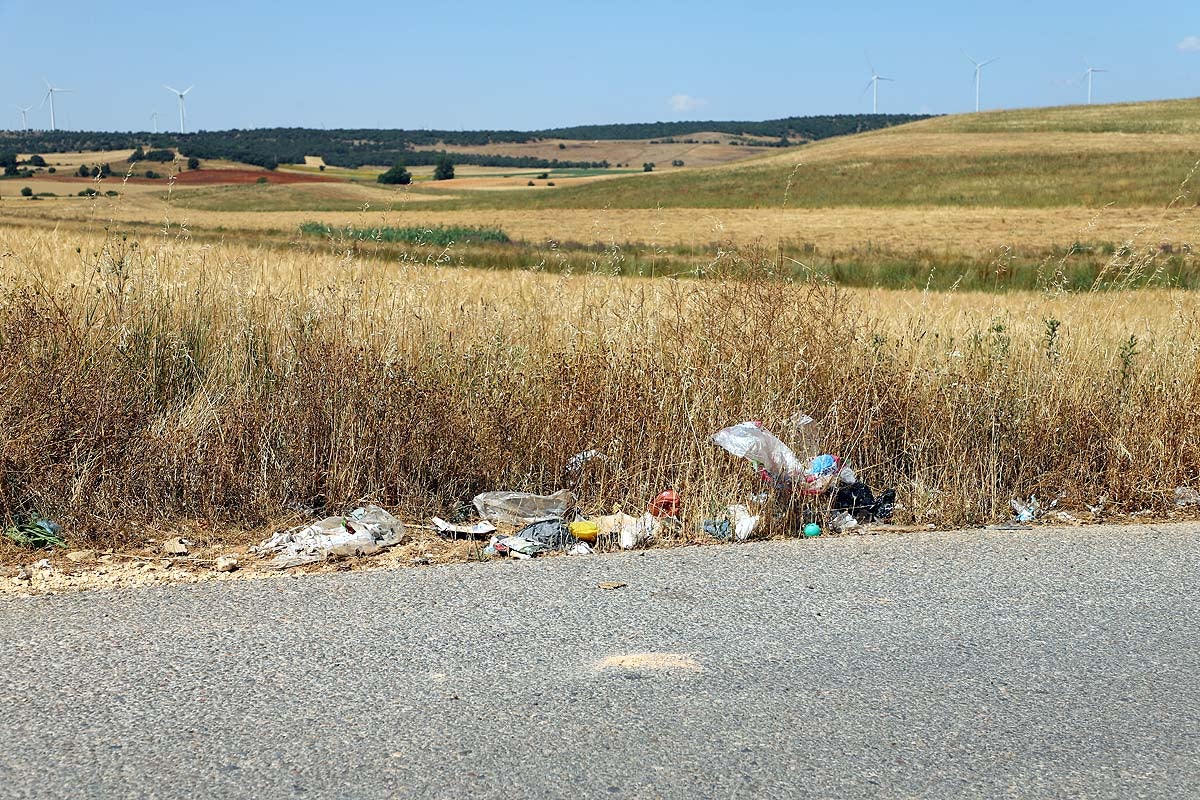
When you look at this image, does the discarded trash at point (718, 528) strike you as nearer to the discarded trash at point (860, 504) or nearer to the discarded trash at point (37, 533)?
the discarded trash at point (860, 504)

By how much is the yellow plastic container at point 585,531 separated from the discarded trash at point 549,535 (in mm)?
40

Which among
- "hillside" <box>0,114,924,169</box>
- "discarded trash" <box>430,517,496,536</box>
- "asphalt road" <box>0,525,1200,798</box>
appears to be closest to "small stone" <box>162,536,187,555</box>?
"asphalt road" <box>0,525,1200,798</box>

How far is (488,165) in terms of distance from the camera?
16162cm

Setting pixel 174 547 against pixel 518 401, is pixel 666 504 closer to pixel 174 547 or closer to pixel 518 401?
pixel 518 401

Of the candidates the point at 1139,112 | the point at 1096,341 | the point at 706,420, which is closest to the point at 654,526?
the point at 706,420

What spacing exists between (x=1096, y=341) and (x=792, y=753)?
5.45 metres

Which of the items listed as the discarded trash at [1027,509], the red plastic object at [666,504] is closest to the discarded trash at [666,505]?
the red plastic object at [666,504]

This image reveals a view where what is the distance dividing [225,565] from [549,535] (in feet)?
4.62

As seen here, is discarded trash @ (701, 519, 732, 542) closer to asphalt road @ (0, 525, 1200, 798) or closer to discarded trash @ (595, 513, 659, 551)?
A: discarded trash @ (595, 513, 659, 551)

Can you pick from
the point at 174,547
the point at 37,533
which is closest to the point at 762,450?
the point at 174,547

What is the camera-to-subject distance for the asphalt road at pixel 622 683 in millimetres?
3068

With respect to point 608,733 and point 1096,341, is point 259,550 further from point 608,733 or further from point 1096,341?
point 1096,341

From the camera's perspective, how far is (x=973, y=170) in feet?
227

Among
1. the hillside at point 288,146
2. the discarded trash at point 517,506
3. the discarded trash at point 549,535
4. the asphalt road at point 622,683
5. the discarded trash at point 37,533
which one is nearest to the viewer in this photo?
the asphalt road at point 622,683
